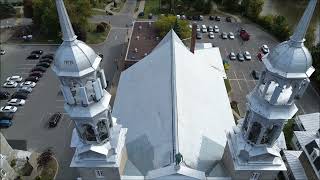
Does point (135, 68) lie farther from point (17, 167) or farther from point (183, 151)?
point (17, 167)

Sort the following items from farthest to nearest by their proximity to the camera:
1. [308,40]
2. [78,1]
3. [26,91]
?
[78,1] < [308,40] < [26,91]

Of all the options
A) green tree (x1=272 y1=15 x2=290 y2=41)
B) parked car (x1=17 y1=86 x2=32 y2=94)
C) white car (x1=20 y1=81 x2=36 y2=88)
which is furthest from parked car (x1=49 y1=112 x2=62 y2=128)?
green tree (x1=272 y1=15 x2=290 y2=41)

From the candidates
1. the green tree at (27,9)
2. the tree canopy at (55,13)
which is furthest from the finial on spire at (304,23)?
the green tree at (27,9)

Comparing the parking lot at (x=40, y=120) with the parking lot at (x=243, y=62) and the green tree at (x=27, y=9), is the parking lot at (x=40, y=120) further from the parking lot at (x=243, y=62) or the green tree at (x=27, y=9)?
the parking lot at (x=243, y=62)

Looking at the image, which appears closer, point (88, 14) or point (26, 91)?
point (26, 91)

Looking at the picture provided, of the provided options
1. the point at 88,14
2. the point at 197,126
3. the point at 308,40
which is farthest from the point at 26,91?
the point at 308,40

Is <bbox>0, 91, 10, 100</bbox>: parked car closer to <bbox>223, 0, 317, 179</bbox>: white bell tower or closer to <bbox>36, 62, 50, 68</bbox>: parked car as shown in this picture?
<bbox>36, 62, 50, 68</bbox>: parked car

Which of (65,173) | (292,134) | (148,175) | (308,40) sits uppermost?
(148,175)

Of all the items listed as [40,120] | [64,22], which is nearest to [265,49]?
[40,120]
